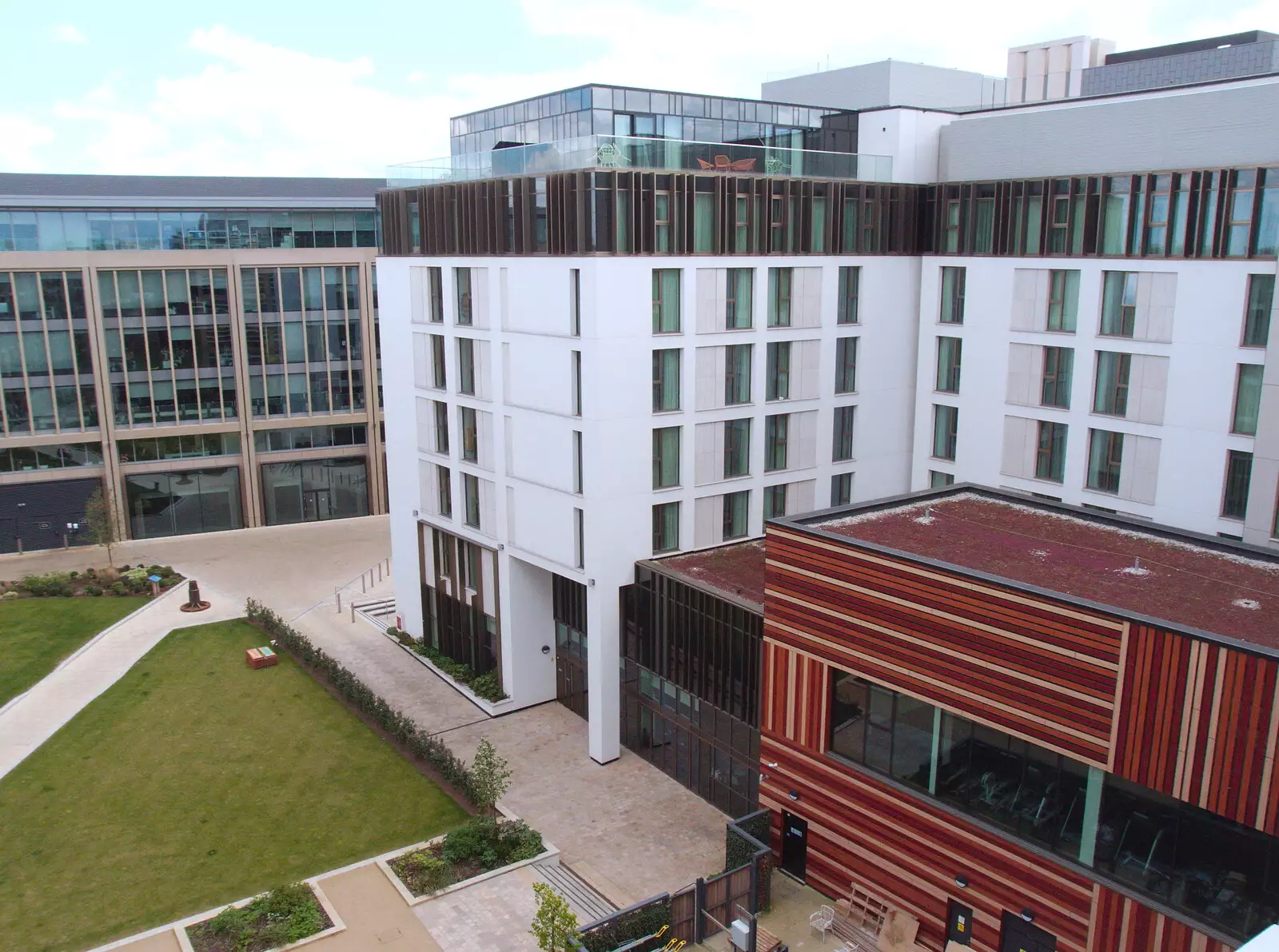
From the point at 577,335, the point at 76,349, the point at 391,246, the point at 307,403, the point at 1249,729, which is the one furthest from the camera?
the point at 307,403

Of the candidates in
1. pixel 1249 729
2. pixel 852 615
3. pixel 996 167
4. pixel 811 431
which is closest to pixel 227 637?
pixel 811 431

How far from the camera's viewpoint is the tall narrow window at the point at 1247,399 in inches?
1181

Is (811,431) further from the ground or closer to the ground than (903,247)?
closer to the ground

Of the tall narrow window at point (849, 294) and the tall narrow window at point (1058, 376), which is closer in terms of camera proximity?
the tall narrow window at point (1058, 376)

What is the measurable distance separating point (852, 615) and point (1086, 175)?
18.5 meters

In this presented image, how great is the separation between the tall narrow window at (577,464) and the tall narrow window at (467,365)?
264 inches

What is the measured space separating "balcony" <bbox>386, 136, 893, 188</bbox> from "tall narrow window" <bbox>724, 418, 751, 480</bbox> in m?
8.10

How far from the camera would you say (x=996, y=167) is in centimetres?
3756

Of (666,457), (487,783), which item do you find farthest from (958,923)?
(666,457)

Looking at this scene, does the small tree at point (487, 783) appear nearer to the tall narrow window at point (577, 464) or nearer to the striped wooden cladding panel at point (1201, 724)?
the tall narrow window at point (577, 464)

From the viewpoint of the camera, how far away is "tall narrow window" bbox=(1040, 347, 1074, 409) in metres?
35.1

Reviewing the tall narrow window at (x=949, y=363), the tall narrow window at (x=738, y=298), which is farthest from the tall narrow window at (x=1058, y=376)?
the tall narrow window at (x=738, y=298)

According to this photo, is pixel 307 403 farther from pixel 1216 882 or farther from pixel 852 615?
pixel 1216 882

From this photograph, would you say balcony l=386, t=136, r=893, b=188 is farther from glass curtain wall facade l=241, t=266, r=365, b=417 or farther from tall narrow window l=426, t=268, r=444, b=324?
glass curtain wall facade l=241, t=266, r=365, b=417
